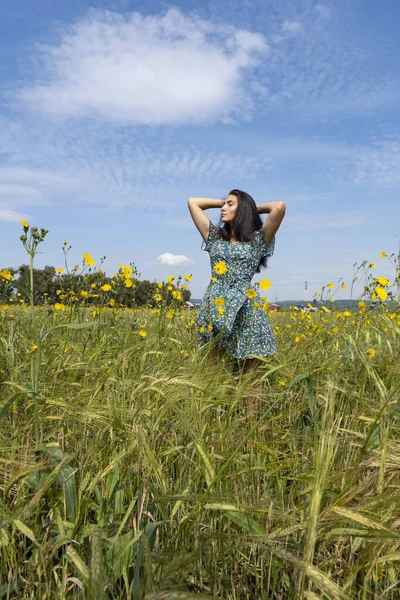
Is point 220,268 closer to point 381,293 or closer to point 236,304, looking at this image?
point 236,304

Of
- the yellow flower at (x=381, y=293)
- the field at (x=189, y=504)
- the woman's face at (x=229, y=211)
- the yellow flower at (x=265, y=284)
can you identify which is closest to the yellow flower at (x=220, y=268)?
the yellow flower at (x=265, y=284)

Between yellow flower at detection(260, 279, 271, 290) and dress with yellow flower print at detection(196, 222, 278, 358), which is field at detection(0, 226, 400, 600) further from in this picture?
yellow flower at detection(260, 279, 271, 290)

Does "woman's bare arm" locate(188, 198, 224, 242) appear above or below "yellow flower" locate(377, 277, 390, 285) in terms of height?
above

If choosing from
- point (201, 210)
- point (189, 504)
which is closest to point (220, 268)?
point (201, 210)

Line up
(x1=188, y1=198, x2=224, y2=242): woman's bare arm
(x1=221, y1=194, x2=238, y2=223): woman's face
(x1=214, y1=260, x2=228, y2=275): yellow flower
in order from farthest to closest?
1. (x1=188, y1=198, x2=224, y2=242): woman's bare arm
2. (x1=221, y1=194, x2=238, y2=223): woman's face
3. (x1=214, y1=260, x2=228, y2=275): yellow flower

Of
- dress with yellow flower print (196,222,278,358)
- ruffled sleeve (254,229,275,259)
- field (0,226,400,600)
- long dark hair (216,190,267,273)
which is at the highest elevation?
long dark hair (216,190,267,273)

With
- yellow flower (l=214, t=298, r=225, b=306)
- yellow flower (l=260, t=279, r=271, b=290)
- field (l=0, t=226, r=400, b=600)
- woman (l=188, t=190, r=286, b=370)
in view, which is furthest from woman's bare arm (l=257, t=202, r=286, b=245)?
field (l=0, t=226, r=400, b=600)

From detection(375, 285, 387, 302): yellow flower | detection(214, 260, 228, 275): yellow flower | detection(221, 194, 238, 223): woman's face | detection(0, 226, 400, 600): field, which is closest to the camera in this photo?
detection(0, 226, 400, 600): field

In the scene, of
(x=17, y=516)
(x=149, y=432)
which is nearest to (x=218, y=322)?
(x=149, y=432)

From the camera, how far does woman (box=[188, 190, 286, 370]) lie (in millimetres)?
3135

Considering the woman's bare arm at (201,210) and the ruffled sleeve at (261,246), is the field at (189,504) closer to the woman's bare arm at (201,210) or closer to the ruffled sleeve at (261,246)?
the ruffled sleeve at (261,246)

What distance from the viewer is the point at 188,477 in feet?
4.85

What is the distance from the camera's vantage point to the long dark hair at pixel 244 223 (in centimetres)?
354

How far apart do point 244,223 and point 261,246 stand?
0.21 meters
